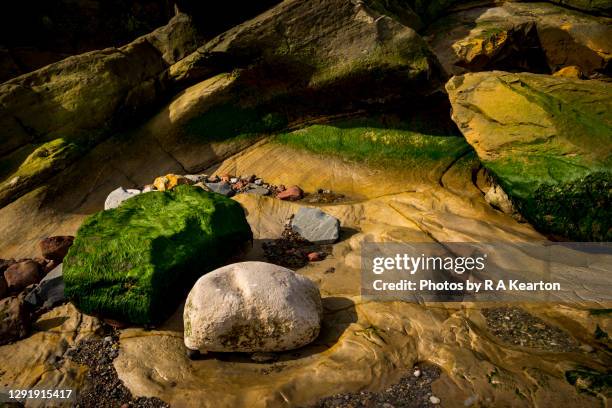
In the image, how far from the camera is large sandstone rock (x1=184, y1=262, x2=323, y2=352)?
427 cm

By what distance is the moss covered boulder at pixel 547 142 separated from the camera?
6.20 m

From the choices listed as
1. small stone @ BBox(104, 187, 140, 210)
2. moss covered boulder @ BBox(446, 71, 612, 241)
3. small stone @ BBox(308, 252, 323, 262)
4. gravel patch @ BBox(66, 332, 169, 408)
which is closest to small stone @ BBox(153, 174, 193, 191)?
small stone @ BBox(104, 187, 140, 210)

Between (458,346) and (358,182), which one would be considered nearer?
(458,346)

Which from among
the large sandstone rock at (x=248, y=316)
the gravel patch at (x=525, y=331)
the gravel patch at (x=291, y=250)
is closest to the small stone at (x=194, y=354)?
the large sandstone rock at (x=248, y=316)

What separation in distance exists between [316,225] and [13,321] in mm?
3699

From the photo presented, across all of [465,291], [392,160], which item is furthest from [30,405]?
[392,160]

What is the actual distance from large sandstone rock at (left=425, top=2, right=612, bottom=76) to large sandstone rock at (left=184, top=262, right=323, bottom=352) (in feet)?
27.3

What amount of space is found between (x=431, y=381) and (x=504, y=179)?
3.76m

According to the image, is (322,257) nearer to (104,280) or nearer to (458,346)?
(458,346)

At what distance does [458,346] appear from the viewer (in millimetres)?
4387

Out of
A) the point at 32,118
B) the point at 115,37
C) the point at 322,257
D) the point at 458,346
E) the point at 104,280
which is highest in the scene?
the point at 115,37

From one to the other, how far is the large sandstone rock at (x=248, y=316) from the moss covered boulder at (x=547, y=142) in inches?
153

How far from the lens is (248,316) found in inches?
168

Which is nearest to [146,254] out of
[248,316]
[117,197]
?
[248,316]
